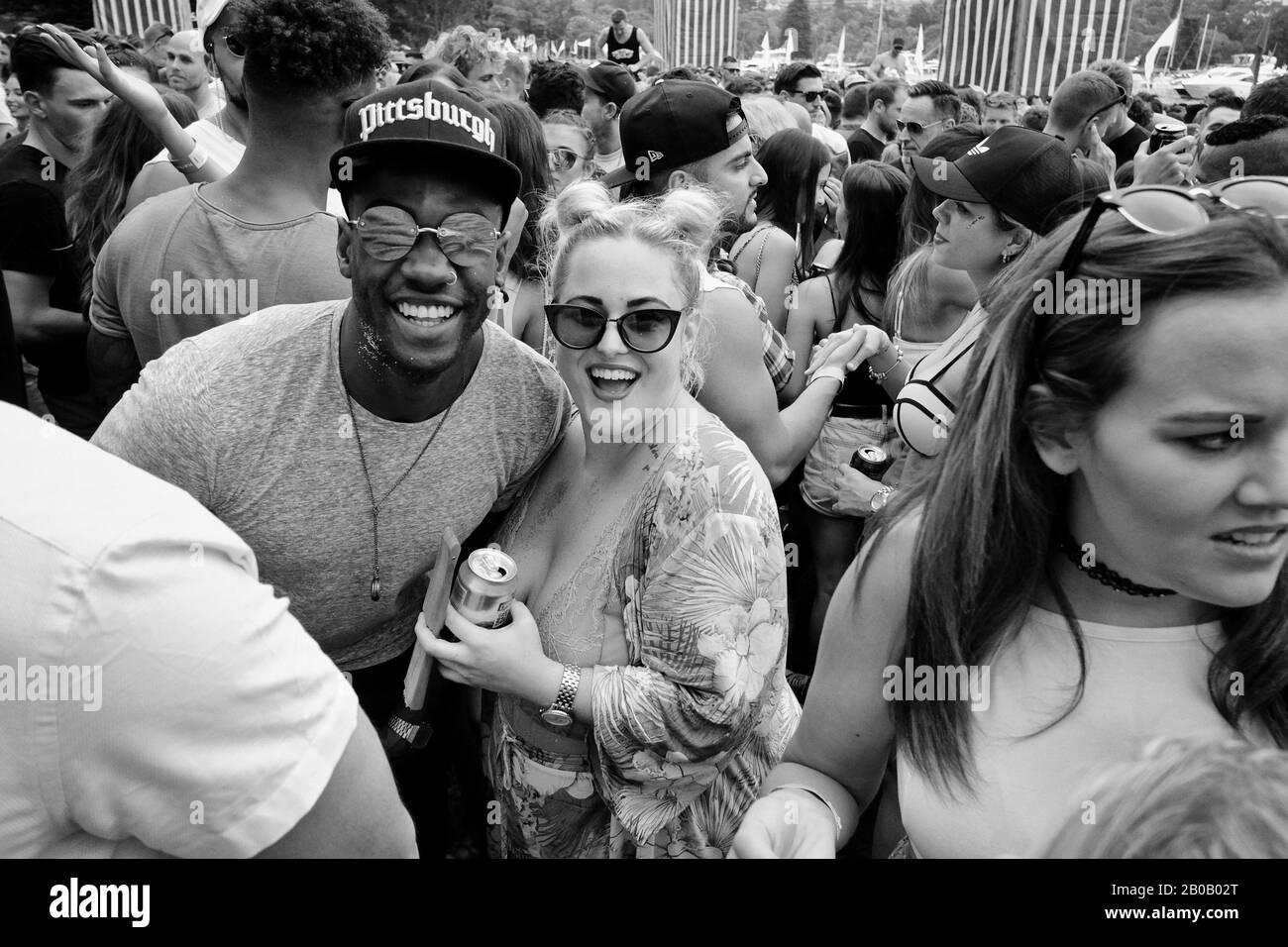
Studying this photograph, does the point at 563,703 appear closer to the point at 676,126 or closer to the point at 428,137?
the point at 428,137

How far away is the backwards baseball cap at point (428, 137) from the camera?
2.05 m

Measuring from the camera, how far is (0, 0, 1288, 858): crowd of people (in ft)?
3.44

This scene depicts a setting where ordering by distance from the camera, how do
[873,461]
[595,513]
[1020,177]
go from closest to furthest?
[595,513], [1020,177], [873,461]

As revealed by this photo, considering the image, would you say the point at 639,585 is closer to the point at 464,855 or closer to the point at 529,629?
the point at 529,629

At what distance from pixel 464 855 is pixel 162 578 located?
91.2 inches

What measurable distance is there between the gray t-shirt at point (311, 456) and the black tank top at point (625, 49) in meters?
12.7

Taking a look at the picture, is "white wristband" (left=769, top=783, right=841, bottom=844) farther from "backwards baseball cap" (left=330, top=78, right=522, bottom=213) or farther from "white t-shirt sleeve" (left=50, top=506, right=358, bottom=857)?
"backwards baseball cap" (left=330, top=78, right=522, bottom=213)

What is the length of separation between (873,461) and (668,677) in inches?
89.2

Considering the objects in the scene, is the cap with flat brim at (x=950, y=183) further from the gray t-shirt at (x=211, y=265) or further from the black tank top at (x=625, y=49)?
the black tank top at (x=625, y=49)

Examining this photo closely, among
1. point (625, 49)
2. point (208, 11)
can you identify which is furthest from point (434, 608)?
point (625, 49)

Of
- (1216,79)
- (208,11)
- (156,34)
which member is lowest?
(1216,79)

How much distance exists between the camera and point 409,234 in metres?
2.07

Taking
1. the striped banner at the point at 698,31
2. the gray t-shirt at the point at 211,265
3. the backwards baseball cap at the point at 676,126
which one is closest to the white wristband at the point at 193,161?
the gray t-shirt at the point at 211,265

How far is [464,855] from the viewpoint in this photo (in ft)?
10.0
